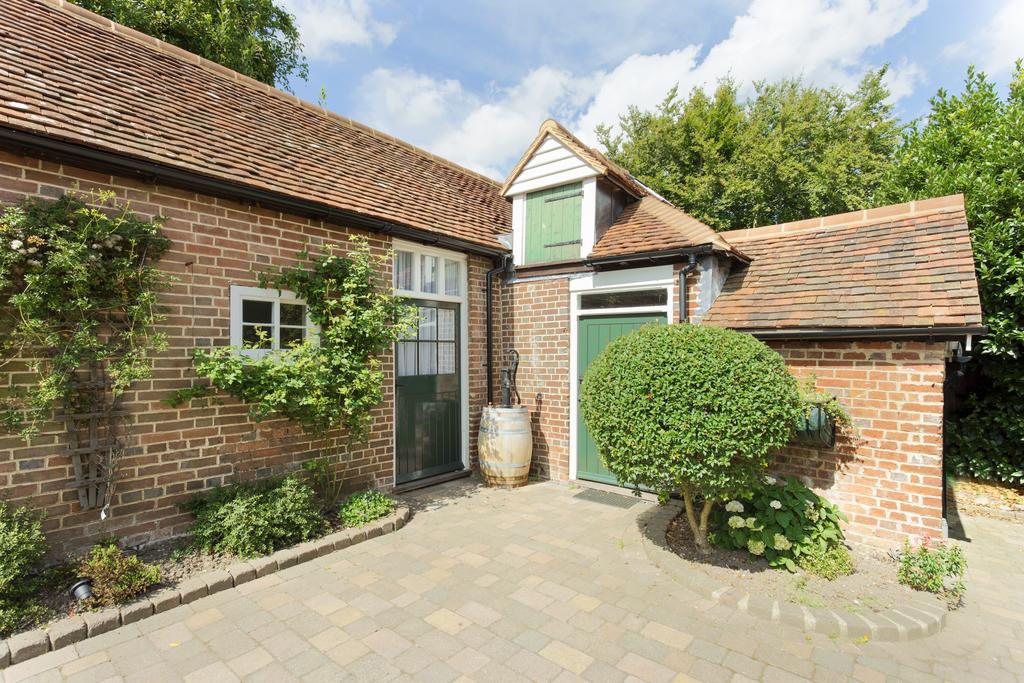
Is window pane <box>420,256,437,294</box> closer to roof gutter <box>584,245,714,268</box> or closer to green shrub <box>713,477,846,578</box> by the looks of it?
roof gutter <box>584,245,714,268</box>

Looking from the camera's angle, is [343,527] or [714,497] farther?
[343,527]

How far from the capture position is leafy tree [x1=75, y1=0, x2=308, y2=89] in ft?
33.3

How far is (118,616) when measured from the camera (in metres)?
2.91

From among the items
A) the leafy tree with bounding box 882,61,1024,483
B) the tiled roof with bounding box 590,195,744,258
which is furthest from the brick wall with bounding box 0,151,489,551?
the leafy tree with bounding box 882,61,1024,483

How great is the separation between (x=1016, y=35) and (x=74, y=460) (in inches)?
483

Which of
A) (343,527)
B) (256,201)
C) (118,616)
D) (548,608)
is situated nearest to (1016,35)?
(548,608)

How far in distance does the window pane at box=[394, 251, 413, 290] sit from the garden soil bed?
4236mm

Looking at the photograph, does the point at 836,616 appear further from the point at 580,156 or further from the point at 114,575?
the point at 580,156

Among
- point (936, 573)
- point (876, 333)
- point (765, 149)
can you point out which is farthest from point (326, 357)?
point (765, 149)

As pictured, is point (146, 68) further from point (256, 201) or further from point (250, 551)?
point (250, 551)

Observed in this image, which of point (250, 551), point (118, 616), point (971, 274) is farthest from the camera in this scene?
point (971, 274)

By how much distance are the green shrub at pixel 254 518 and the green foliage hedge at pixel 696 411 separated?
2762 millimetres

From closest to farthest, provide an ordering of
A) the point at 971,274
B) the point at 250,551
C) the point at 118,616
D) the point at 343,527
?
the point at 118,616 → the point at 250,551 → the point at 971,274 → the point at 343,527

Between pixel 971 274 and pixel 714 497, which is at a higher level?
pixel 971 274
